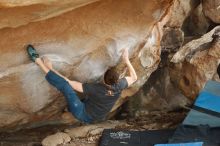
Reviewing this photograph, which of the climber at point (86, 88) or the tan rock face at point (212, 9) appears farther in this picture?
the tan rock face at point (212, 9)

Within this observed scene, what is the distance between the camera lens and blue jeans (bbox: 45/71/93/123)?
4980 millimetres

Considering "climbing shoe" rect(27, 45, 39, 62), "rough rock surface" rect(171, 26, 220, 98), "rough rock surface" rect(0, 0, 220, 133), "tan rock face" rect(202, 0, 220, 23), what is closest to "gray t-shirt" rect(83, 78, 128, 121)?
"rough rock surface" rect(0, 0, 220, 133)

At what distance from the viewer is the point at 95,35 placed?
5441mm

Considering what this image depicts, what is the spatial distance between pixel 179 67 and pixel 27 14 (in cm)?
283

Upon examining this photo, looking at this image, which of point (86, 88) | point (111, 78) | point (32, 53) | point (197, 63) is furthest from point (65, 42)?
point (197, 63)

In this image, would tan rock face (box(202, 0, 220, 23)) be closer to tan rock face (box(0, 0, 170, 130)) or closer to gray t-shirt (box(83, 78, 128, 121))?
tan rock face (box(0, 0, 170, 130))

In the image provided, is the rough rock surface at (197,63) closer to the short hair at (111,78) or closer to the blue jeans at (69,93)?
Answer: the short hair at (111,78)

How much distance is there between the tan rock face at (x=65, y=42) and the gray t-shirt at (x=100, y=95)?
Answer: 500mm

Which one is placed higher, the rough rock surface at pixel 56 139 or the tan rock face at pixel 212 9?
the tan rock face at pixel 212 9

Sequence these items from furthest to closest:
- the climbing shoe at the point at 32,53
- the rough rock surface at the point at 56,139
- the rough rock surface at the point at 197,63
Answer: the rough rock surface at the point at 197,63 < the rough rock surface at the point at 56,139 < the climbing shoe at the point at 32,53

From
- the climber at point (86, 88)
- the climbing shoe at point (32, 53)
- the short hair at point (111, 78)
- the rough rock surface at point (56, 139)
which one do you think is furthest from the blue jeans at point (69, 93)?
the rough rock surface at point (56, 139)

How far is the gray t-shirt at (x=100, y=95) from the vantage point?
5.07 meters

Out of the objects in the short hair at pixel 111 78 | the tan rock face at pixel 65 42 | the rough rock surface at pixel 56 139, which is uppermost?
the tan rock face at pixel 65 42

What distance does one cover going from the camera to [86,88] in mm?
5113
